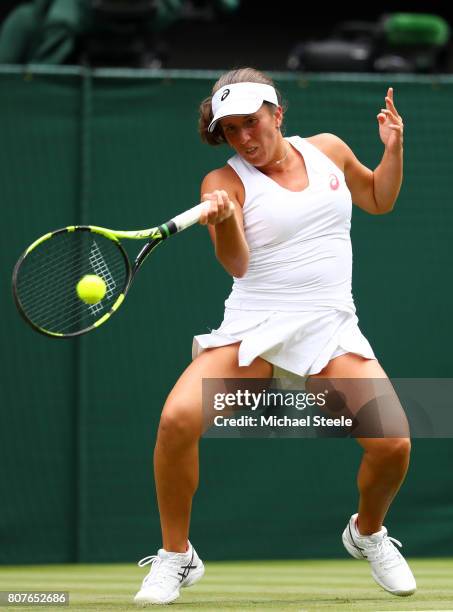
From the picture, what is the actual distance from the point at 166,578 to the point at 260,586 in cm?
122

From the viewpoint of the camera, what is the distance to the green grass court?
13.6 feet

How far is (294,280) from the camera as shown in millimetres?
4285

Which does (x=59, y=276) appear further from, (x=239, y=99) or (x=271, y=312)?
Answer: (x=239, y=99)

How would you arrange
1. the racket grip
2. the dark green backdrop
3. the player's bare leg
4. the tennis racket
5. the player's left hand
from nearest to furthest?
the racket grip → the player's bare leg → the player's left hand → the tennis racket → the dark green backdrop

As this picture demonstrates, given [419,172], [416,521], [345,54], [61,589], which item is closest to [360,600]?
[61,589]

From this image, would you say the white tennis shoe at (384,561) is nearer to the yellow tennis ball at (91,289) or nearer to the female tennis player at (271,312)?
the female tennis player at (271,312)

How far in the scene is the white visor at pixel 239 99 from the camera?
13.6ft

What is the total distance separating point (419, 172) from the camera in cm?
665

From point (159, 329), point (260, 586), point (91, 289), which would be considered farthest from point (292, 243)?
point (159, 329)

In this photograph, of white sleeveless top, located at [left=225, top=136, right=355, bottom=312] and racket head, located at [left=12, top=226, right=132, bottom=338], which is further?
racket head, located at [left=12, top=226, right=132, bottom=338]

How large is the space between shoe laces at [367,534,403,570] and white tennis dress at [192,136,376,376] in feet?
2.07

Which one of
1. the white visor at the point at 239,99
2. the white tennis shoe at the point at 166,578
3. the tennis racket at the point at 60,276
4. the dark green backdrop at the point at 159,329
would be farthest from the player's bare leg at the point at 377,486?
the dark green backdrop at the point at 159,329

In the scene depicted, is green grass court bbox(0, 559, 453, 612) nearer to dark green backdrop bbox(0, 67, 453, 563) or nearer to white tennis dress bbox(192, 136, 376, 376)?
dark green backdrop bbox(0, 67, 453, 563)

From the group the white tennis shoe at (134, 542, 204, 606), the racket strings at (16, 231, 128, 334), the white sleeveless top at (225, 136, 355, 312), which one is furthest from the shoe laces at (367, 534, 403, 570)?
the racket strings at (16, 231, 128, 334)
